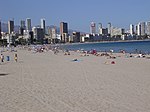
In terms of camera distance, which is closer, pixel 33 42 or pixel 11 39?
pixel 11 39

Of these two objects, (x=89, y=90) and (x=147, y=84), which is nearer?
(x=89, y=90)

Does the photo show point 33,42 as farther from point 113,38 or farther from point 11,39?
point 113,38

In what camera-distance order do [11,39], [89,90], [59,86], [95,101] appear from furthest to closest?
1. [11,39]
2. [59,86]
3. [89,90]
4. [95,101]

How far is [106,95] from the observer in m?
9.51

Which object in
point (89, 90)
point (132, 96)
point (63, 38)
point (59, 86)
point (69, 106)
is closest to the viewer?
point (69, 106)

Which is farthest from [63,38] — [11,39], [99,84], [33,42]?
[99,84]

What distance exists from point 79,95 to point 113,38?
192 meters

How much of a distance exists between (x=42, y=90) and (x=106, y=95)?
7.94 feet

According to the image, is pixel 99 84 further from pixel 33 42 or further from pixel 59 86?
pixel 33 42

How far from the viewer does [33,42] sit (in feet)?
491

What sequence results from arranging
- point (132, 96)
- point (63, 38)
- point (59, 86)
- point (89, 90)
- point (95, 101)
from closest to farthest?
1. point (95, 101)
2. point (132, 96)
3. point (89, 90)
4. point (59, 86)
5. point (63, 38)

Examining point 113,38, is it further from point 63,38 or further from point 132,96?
point 132,96

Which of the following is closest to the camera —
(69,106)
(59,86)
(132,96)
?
(69,106)

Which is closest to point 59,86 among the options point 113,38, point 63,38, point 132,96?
point 132,96
